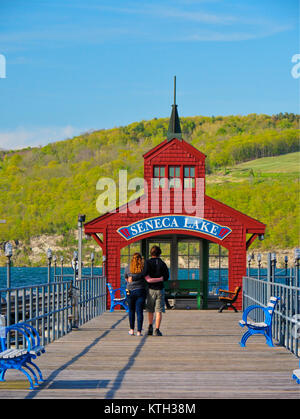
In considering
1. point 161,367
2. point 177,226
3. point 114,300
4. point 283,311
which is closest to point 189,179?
point 177,226

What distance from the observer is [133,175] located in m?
179

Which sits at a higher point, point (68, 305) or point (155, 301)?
point (155, 301)

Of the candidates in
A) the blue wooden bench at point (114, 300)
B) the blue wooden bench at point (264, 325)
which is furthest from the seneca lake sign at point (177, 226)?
the blue wooden bench at point (264, 325)

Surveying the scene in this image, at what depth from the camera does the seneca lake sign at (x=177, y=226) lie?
2361cm

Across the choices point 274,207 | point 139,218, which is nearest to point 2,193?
point 274,207

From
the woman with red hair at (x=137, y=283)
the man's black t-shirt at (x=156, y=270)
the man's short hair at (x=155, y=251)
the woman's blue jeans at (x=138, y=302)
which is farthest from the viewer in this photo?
the woman's blue jeans at (x=138, y=302)

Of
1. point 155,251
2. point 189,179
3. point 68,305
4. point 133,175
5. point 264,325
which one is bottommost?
point 264,325

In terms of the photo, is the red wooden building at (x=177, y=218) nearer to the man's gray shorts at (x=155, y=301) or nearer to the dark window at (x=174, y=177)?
the dark window at (x=174, y=177)

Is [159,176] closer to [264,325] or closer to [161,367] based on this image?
[264,325]

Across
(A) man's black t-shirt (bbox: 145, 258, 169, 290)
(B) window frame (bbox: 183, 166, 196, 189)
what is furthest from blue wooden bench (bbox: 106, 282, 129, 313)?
(A) man's black t-shirt (bbox: 145, 258, 169, 290)

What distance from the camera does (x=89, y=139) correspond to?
199000 mm

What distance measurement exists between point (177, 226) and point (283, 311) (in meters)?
10.4

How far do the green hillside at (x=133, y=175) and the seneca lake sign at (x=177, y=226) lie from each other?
468 ft
